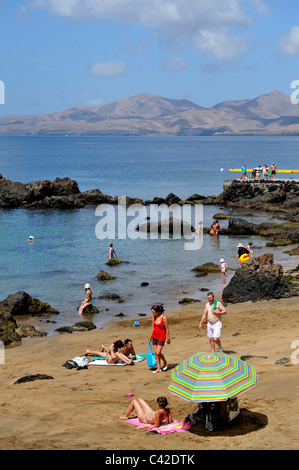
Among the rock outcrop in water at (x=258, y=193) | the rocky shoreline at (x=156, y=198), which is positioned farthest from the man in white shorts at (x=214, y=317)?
the rock outcrop in water at (x=258, y=193)

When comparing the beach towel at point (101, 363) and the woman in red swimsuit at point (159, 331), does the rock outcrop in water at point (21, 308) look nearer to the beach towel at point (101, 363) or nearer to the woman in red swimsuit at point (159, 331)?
the beach towel at point (101, 363)

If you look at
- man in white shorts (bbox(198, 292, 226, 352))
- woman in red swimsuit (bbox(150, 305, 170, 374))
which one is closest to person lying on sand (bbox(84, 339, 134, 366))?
woman in red swimsuit (bbox(150, 305, 170, 374))

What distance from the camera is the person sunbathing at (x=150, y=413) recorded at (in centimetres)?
1084

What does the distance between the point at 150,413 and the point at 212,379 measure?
157 centimetres

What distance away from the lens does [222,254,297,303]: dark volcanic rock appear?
23328 mm

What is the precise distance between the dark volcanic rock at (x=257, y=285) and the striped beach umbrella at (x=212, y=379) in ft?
42.1

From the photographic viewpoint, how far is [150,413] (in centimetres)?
1110

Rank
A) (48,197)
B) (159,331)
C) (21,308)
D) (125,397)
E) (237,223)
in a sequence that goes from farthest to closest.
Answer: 1. (48,197)
2. (237,223)
3. (21,308)
4. (159,331)
5. (125,397)

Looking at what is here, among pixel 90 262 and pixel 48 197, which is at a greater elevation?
Answer: pixel 48 197

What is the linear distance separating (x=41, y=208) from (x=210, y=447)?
5385 cm

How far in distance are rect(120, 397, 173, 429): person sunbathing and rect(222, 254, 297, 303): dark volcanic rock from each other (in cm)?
1274

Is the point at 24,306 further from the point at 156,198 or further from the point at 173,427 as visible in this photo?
the point at 156,198

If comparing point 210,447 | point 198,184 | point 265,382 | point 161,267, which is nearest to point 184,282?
point 161,267

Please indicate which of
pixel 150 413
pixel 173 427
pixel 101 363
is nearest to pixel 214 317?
pixel 101 363
